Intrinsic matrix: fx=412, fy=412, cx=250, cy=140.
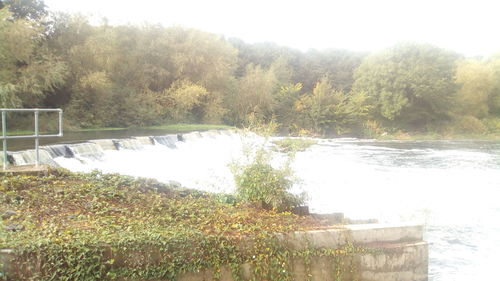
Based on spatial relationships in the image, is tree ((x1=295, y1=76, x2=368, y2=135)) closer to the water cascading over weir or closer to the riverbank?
the water cascading over weir

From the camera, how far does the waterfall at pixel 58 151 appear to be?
11752mm

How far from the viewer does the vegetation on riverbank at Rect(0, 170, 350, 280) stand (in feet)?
12.7

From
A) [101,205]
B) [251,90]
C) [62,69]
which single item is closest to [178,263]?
[101,205]

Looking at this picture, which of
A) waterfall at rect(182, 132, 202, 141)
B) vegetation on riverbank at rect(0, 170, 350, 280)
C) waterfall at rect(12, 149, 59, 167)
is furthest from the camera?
waterfall at rect(182, 132, 202, 141)

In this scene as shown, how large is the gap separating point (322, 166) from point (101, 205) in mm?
11027

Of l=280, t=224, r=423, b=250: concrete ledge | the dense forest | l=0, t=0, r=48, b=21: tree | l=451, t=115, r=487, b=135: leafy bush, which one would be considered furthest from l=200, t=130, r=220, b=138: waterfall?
l=451, t=115, r=487, b=135: leafy bush

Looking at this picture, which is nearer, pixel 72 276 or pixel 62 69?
pixel 72 276

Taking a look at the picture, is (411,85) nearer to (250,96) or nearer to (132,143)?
(250,96)

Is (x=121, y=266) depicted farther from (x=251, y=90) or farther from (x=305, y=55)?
(x=305, y=55)

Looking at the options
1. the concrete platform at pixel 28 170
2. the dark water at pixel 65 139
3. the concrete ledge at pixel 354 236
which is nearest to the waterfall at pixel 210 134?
the dark water at pixel 65 139

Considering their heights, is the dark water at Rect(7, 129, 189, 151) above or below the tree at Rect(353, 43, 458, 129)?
below

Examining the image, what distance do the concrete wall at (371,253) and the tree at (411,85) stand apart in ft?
111

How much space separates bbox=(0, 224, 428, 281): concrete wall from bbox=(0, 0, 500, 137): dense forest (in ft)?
58.0

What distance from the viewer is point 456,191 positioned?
11258 mm
